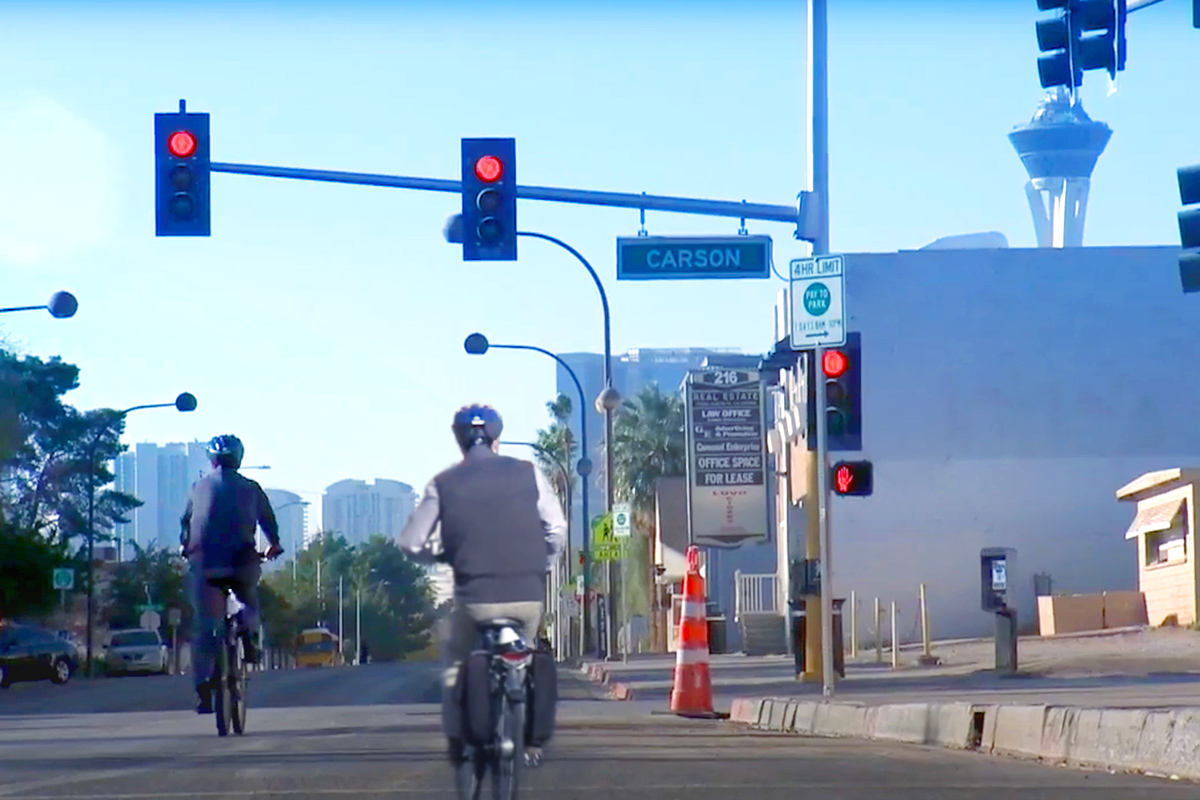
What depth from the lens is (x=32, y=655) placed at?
42.5m

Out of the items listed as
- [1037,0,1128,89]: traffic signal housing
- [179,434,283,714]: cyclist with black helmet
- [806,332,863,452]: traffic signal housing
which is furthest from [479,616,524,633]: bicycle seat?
[806,332,863,452]: traffic signal housing

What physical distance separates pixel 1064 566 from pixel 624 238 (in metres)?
25.7

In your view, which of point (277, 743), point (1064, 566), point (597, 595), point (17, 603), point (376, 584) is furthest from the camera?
point (376, 584)

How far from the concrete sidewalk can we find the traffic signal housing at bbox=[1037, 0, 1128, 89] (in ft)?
17.2

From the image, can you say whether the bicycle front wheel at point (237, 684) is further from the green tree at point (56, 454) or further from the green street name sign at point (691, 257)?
the green tree at point (56, 454)

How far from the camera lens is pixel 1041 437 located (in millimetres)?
44406

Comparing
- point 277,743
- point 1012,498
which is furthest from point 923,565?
point 277,743

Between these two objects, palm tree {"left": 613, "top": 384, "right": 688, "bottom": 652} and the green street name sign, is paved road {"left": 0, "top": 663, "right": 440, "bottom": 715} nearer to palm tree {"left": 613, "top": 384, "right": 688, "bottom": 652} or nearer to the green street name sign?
the green street name sign

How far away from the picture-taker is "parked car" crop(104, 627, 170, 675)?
53.1m

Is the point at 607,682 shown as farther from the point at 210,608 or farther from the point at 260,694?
the point at 210,608

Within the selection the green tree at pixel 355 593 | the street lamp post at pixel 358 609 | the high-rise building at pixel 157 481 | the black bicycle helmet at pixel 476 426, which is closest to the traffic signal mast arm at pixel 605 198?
the black bicycle helmet at pixel 476 426

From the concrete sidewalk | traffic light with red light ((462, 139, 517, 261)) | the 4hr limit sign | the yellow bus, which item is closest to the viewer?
the concrete sidewalk

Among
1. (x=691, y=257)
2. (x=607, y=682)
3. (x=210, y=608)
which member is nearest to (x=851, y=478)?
(x=691, y=257)

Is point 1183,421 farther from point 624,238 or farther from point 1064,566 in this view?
point 624,238
